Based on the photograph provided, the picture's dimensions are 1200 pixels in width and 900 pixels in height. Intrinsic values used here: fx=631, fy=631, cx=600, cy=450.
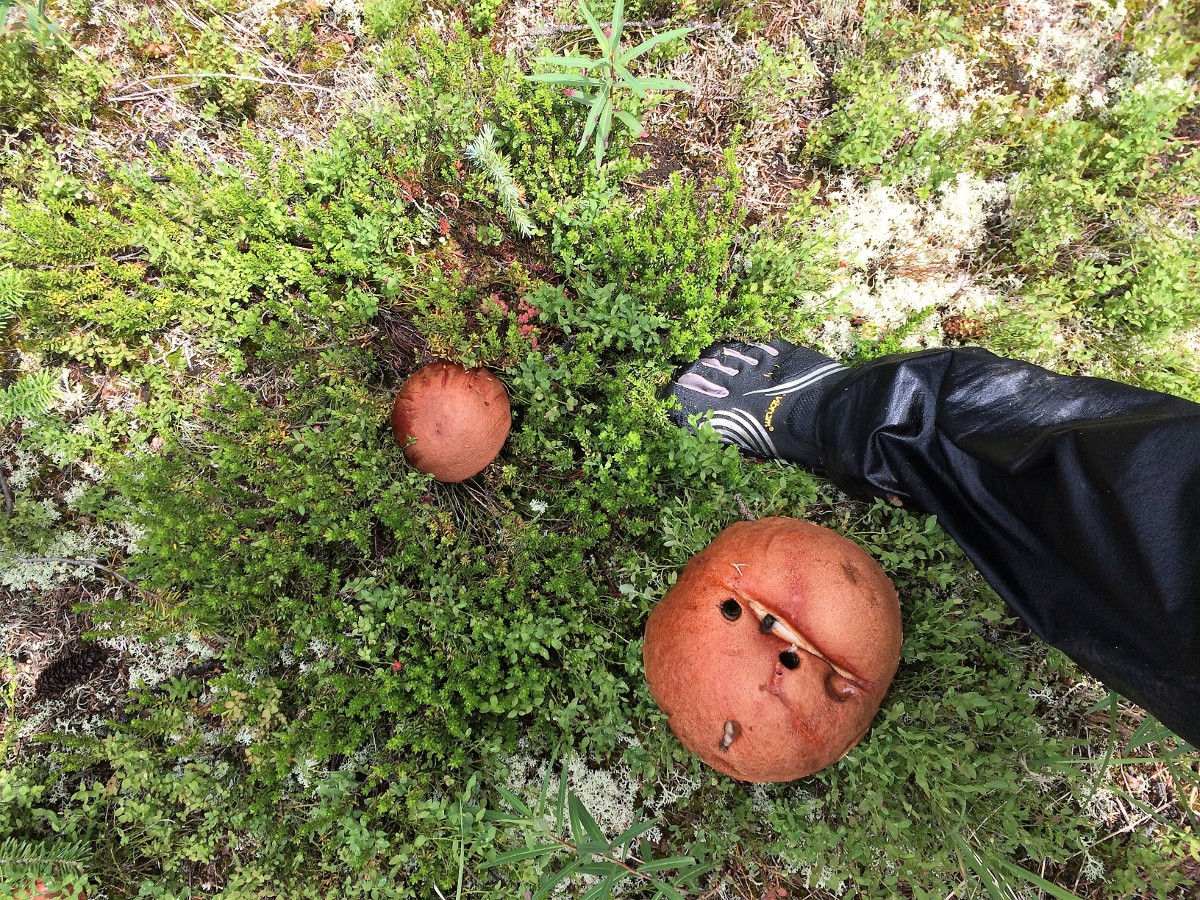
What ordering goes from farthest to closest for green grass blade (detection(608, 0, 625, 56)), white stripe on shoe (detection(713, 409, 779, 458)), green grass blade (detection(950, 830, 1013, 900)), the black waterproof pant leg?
white stripe on shoe (detection(713, 409, 779, 458)) → green grass blade (detection(608, 0, 625, 56)) → green grass blade (detection(950, 830, 1013, 900)) → the black waterproof pant leg

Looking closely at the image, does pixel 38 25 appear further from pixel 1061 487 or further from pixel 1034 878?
pixel 1034 878

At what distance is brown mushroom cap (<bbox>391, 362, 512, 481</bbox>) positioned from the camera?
2848 mm

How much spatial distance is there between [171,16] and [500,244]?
7.51ft

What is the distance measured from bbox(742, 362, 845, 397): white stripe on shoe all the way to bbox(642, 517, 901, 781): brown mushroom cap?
1060 millimetres

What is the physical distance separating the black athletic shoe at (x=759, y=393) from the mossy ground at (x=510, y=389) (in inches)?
6.5

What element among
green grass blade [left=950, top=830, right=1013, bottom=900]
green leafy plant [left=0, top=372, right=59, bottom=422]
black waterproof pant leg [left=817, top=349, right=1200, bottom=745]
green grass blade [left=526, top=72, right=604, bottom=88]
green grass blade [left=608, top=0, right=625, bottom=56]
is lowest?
green grass blade [left=950, top=830, right=1013, bottom=900]

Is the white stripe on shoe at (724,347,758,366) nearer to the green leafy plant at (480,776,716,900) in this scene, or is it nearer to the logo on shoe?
the logo on shoe

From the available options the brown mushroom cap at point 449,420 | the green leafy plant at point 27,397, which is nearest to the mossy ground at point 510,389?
the green leafy plant at point 27,397

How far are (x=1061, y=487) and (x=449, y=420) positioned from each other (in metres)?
2.30

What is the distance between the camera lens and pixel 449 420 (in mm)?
2836

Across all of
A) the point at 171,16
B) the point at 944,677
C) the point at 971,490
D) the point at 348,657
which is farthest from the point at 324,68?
the point at 944,677

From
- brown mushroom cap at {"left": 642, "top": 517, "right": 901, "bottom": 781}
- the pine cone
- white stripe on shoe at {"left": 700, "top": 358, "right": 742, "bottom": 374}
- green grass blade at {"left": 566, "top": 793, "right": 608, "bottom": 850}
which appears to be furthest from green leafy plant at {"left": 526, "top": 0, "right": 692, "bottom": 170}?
the pine cone

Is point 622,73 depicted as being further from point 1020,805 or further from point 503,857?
point 1020,805

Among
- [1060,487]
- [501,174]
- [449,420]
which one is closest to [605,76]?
[501,174]
